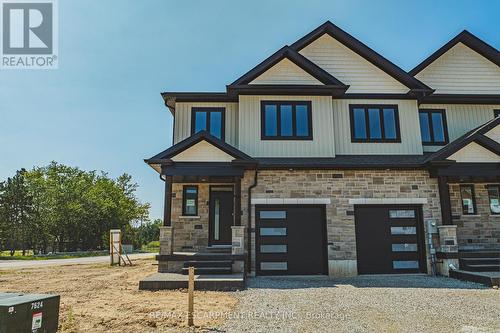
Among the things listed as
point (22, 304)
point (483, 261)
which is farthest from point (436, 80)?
point (22, 304)

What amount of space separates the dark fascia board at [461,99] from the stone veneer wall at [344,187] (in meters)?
3.99

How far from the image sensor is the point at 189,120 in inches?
543

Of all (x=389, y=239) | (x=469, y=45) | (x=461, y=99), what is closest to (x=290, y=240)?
(x=389, y=239)

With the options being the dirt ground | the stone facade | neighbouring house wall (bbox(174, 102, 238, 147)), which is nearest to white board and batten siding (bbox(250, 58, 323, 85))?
neighbouring house wall (bbox(174, 102, 238, 147))

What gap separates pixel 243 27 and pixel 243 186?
638cm

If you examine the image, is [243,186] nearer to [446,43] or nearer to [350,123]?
[350,123]

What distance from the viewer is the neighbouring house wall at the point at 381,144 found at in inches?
524

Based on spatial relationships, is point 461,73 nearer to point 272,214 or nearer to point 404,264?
point 404,264

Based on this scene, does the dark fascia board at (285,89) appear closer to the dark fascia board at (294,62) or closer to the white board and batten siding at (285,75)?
the dark fascia board at (294,62)

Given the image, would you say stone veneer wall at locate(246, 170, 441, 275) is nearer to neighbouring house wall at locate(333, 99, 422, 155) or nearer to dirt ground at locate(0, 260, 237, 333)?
neighbouring house wall at locate(333, 99, 422, 155)

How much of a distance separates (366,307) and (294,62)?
9865 millimetres

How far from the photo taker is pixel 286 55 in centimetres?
1367

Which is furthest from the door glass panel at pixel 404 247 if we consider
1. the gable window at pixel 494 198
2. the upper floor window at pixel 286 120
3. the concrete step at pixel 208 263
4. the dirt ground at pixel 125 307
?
the dirt ground at pixel 125 307

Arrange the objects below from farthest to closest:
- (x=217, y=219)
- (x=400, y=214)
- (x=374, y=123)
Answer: (x=374, y=123) → (x=217, y=219) → (x=400, y=214)
